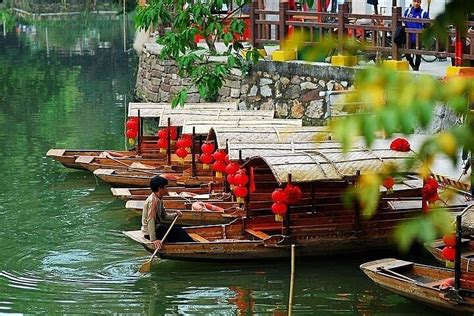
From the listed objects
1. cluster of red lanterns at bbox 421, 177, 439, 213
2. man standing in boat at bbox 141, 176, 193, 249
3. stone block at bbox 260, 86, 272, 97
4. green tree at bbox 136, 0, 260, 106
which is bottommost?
man standing in boat at bbox 141, 176, 193, 249

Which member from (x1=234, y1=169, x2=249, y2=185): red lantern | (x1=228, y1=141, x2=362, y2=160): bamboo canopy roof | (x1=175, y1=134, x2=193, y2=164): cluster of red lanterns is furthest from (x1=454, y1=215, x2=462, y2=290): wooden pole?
(x1=175, y1=134, x2=193, y2=164): cluster of red lanterns

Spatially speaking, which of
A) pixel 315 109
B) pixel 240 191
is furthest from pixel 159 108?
pixel 240 191

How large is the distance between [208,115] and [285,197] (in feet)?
16.6

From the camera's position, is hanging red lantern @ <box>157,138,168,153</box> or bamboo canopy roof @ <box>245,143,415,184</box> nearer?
bamboo canopy roof @ <box>245,143,415,184</box>

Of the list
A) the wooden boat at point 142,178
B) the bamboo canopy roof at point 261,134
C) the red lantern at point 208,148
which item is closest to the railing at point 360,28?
the bamboo canopy roof at point 261,134

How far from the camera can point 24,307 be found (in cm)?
1034

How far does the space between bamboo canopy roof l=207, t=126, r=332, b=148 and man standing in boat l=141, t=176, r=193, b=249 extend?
189cm

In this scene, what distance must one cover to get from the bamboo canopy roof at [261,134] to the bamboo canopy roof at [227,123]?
65 centimetres

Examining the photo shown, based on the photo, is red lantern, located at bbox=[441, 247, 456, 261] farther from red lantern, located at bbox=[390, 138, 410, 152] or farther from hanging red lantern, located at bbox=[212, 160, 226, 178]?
hanging red lantern, located at bbox=[212, 160, 226, 178]

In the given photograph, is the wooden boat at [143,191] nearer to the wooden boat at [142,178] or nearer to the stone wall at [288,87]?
the wooden boat at [142,178]

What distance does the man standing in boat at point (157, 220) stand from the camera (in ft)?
35.8

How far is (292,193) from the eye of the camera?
10797 mm

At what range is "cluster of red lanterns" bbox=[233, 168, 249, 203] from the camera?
11.5 m

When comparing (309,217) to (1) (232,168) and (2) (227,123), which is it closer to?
(1) (232,168)
